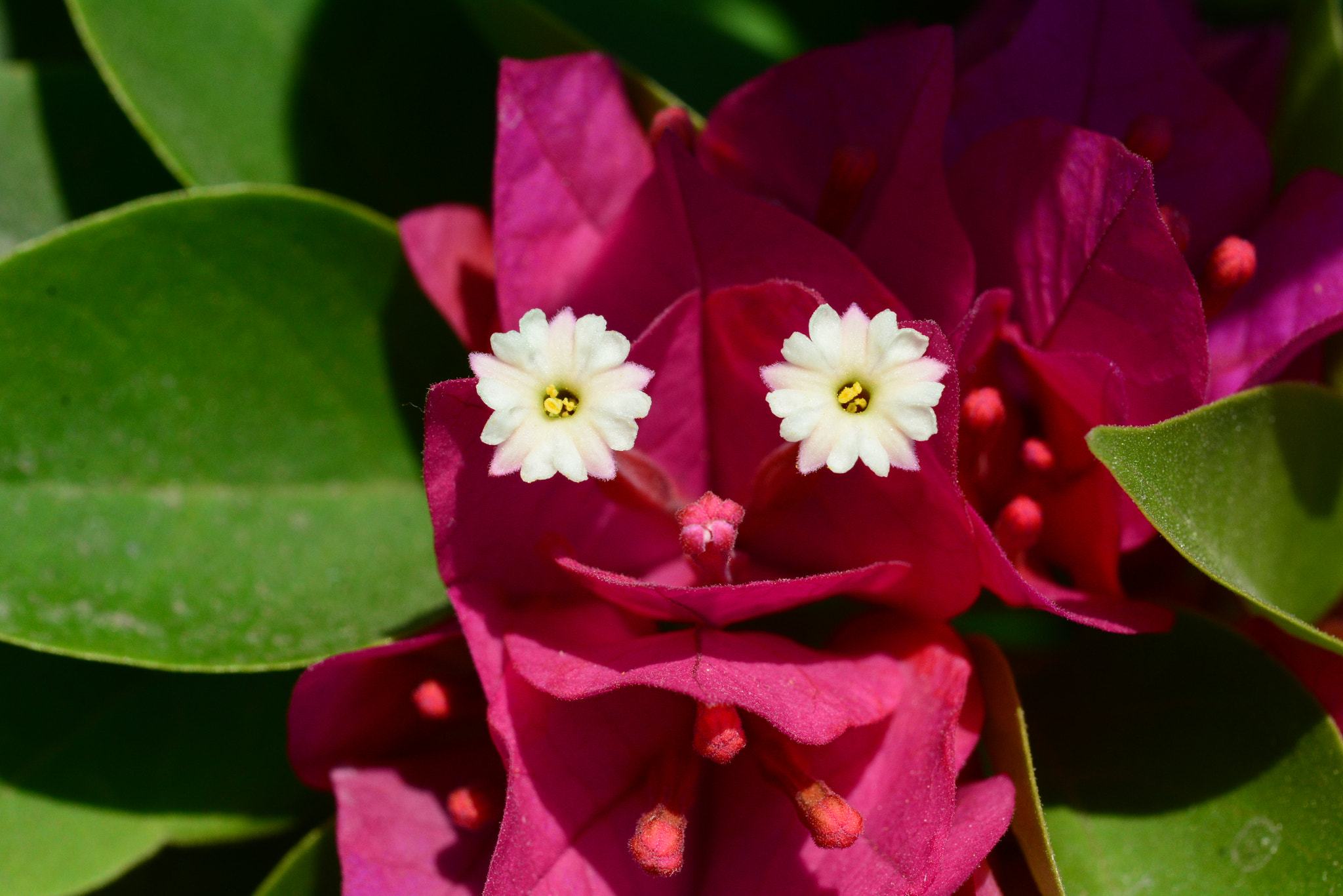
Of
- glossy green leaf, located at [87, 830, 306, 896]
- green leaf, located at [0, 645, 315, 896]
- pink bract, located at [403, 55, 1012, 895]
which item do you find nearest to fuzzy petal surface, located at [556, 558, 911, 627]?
pink bract, located at [403, 55, 1012, 895]

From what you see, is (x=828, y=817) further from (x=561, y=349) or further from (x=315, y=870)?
(x=315, y=870)

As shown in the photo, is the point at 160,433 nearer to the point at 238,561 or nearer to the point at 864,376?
the point at 238,561

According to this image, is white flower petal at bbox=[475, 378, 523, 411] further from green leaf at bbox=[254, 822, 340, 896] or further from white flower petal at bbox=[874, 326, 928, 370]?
green leaf at bbox=[254, 822, 340, 896]

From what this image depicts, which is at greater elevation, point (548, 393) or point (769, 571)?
point (548, 393)

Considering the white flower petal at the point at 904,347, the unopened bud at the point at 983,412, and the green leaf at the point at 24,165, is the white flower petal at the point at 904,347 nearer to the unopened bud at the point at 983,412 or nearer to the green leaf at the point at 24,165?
the unopened bud at the point at 983,412

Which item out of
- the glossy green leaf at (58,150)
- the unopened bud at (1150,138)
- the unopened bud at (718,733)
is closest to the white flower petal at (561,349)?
the unopened bud at (718,733)

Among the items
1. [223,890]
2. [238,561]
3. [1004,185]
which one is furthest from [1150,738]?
[223,890]
